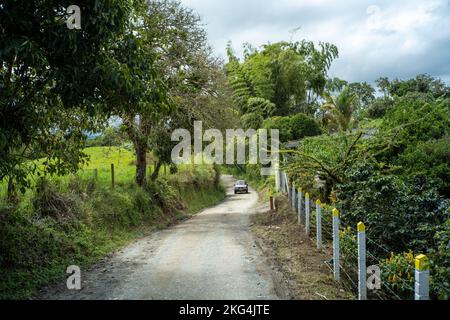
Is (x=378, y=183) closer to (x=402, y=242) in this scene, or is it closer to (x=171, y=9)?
(x=402, y=242)

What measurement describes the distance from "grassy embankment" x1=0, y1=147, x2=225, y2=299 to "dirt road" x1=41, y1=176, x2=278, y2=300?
57 centimetres

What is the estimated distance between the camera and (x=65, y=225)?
11211mm

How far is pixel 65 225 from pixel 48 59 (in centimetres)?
512

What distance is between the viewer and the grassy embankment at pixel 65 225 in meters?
8.56

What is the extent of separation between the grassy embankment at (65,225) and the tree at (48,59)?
1705mm

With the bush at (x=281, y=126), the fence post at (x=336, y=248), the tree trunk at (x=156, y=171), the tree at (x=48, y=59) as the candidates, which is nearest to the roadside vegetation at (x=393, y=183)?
the fence post at (x=336, y=248)

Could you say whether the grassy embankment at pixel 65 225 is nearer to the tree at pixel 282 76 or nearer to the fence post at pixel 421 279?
the fence post at pixel 421 279

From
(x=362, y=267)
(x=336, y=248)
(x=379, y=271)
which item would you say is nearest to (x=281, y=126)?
(x=336, y=248)

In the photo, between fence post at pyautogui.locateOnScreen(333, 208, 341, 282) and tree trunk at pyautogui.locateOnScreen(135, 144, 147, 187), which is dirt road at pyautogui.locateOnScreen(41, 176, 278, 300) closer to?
fence post at pyautogui.locateOnScreen(333, 208, 341, 282)

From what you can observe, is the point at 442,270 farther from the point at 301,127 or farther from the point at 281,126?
the point at 301,127

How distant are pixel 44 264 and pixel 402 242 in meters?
7.75

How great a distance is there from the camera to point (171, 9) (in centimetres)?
1745

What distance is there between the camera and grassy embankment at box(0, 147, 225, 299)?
8.56 m

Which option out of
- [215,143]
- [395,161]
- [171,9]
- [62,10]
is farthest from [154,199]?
[62,10]
